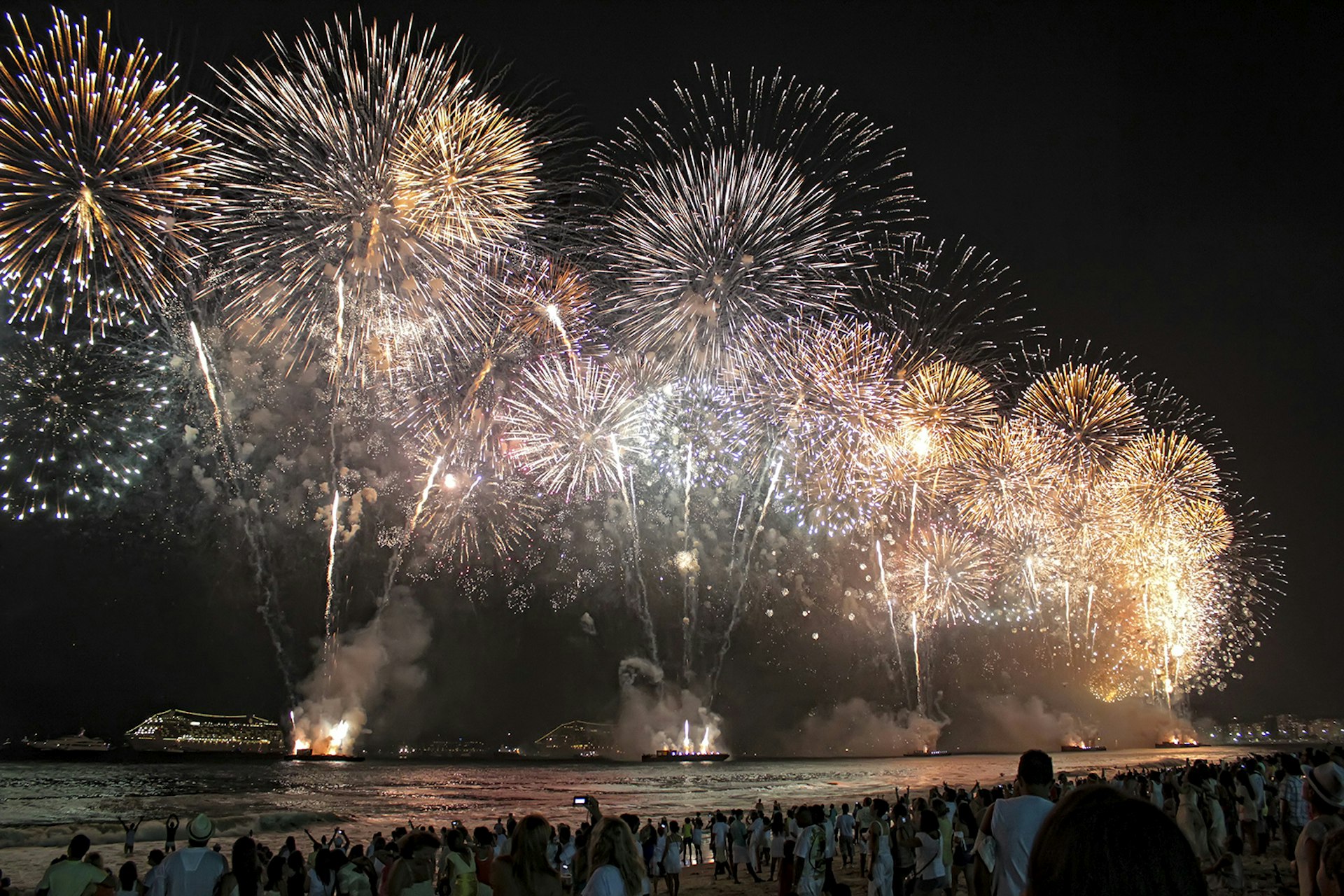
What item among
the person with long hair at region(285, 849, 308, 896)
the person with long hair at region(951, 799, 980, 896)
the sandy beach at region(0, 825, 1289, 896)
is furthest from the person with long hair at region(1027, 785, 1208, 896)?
the person with long hair at region(285, 849, 308, 896)

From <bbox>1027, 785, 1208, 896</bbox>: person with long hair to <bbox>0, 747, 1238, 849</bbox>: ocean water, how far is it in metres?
30.4

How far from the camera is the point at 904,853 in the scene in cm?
1100

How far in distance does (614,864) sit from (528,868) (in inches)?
24.0

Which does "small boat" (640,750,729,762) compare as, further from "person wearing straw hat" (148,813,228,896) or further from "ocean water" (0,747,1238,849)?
"person wearing straw hat" (148,813,228,896)

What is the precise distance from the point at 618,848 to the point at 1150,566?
46832mm

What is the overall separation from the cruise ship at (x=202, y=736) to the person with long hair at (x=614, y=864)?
461ft

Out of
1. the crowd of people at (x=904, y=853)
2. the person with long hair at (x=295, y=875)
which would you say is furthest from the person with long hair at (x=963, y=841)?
the person with long hair at (x=295, y=875)

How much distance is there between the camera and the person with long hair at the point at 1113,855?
6.19ft

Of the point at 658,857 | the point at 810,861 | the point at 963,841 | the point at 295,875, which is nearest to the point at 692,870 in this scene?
the point at 658,857

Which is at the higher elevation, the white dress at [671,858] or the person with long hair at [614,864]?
the person with long hair at [614,864]

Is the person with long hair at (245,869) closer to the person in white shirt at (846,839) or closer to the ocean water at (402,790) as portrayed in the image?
the person in white shirt at (846,839)

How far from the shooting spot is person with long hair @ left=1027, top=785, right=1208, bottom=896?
1.89 metres

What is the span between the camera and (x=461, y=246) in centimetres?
2412

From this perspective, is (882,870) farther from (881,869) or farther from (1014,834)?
(1014,834)
